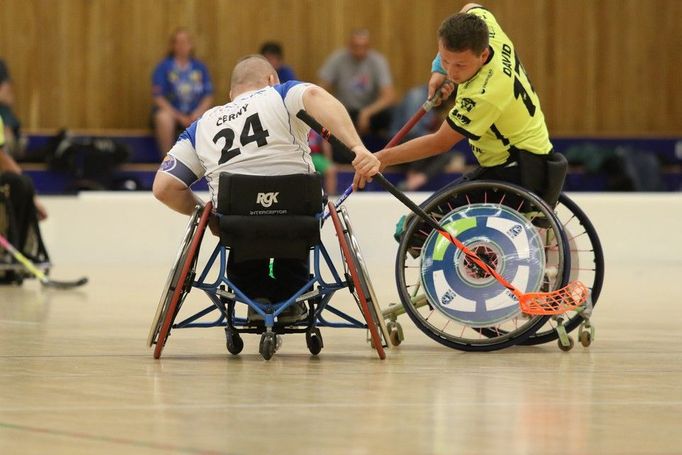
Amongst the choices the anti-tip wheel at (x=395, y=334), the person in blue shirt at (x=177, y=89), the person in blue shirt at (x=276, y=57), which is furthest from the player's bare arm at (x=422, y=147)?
the person in blue shirt at (x=177, y=89)

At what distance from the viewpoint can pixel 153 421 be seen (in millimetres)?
3576

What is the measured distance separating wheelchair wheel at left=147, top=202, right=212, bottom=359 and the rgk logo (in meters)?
0.18

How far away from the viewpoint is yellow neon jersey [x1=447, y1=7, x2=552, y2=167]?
5.08 metres

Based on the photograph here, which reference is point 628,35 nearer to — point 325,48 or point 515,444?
point 325,48

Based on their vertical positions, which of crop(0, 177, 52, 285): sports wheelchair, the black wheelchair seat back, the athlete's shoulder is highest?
the athlete's shoulder

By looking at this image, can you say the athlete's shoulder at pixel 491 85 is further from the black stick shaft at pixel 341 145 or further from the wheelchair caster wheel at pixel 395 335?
the wheelchair caster wheel at pixel 395 335

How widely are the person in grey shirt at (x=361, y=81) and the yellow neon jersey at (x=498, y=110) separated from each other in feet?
24.4

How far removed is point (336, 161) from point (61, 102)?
262 centimetres

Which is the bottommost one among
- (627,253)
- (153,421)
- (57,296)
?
(627,253)

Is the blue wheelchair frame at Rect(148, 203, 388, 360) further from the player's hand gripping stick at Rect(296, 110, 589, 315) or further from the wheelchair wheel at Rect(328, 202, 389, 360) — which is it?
the player's hand gripping stick at Rect(296, 110, 589, 315)

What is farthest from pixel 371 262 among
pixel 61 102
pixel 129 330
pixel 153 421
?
pixel 153 421

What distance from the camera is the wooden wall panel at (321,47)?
1266cm

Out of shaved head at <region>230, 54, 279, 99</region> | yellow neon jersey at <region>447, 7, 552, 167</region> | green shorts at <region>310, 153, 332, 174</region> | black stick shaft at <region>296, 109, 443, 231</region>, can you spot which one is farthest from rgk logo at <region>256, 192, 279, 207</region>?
green shorts at <region>310, 153, 332, 174</region>

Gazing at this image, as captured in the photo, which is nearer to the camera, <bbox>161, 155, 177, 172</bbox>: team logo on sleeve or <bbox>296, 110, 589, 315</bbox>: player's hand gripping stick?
<bbox>296, 110, 589, 315</bbox>: player's hand gripping stick
